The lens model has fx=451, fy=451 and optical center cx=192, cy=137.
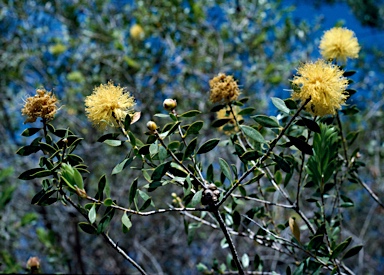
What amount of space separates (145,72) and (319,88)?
310cm

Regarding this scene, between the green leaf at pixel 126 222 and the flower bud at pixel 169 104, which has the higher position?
the flower bud at pixel 169 104

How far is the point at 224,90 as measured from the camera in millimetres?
1401

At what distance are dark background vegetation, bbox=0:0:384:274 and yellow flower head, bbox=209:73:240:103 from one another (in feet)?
7.68

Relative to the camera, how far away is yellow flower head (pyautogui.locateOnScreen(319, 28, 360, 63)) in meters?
1.60

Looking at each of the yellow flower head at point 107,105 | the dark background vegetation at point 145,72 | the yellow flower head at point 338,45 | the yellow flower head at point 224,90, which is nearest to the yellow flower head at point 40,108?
the yellow flower head at point 107,105

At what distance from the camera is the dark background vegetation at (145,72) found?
4.05 metres

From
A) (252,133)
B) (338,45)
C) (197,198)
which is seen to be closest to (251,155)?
(252,133)

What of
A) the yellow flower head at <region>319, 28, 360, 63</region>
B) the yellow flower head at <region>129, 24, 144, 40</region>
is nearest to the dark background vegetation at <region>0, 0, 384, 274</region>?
the yellow flower head at <region>129, 24, 144, 40</region>

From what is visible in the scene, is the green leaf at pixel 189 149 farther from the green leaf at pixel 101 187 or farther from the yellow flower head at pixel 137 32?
the yellow flower head at pixel 137 32

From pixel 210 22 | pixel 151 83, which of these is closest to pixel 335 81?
pixel 151 83

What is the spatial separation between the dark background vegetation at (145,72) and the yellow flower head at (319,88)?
2671 mm

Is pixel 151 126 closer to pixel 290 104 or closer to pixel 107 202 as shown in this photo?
pixel 107 202

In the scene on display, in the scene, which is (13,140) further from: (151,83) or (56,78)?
(151,83)

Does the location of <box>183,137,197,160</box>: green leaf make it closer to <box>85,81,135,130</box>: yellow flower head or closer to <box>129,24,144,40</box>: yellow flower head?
<box>85,81,135,130</box>: yellow flower head
